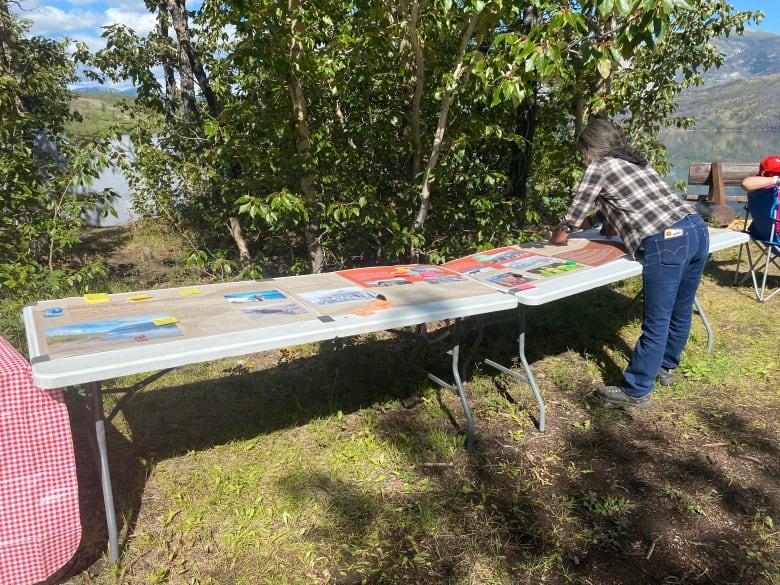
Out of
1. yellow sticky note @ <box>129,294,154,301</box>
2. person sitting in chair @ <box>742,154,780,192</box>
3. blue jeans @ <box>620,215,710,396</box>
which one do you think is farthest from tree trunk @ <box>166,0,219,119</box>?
person sitting in chair @ <box>742,154,780,192</box>

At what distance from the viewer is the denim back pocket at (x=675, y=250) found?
122 inches

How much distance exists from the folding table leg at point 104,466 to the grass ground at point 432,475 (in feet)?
0.27

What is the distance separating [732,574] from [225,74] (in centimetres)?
554

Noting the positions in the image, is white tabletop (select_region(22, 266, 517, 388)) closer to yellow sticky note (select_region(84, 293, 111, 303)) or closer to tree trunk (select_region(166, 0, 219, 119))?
yellow sticky note (select_region(84, 293, 111, 303))

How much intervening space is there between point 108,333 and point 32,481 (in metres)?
0.58

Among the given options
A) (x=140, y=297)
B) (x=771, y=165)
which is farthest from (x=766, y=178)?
(x=140, y=297)

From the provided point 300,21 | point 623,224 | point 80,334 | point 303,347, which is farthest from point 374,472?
point 300,21

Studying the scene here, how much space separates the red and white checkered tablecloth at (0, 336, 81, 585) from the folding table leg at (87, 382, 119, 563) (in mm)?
150

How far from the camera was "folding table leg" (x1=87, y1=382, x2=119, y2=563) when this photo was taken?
207cm

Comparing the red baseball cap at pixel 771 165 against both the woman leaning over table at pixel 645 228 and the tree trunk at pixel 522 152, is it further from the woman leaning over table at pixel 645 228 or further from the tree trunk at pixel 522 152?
the woman leaning over table at pixel 645 228

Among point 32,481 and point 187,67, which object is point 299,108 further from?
point 32,481

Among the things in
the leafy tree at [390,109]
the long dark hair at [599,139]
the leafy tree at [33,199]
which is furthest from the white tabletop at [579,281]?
the leafy tree at [33,199]

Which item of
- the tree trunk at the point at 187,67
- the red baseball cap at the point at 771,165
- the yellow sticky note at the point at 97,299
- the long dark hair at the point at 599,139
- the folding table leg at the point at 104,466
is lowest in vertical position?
the folding table leg at the point at 104,466

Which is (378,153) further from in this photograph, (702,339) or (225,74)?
(702,339)
